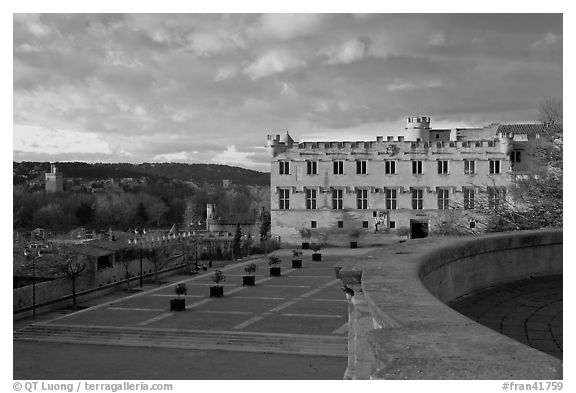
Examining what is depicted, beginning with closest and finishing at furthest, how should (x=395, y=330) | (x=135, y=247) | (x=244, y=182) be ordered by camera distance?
(x=395, y=330) → (x=135, y=247) → (x=244, y=182)

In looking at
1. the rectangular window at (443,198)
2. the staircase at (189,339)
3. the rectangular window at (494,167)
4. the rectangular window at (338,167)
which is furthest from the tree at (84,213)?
the staircase at (189,339)

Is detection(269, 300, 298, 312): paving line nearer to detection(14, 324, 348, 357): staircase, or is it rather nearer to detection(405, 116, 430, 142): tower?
detection(14, 324, 348, 357): staircase

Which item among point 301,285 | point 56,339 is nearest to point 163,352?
point 56,339

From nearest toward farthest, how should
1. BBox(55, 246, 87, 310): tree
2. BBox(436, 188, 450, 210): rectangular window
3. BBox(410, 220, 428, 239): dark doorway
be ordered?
BBox(55, 246, 87, 310): tree → BBox(436, 188, 450, 210): rectangular window → BBox(410, 220, 428, 239): dark doorway

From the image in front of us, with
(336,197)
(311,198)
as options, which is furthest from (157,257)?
(336,197)

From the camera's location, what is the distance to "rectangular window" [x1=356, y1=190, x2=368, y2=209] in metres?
49.0

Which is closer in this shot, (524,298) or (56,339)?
(524,298)

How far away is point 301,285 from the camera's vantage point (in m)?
28.6

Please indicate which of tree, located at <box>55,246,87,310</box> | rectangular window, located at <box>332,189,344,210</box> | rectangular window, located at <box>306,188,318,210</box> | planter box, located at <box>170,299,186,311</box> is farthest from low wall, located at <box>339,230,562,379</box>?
rectangular window, located at <box>306,188,318,210</box>

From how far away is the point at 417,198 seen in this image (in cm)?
4834

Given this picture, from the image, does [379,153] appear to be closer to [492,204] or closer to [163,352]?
[492,204]

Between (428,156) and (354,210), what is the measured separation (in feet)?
24.0

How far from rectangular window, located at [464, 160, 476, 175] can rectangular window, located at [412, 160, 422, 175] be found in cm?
348

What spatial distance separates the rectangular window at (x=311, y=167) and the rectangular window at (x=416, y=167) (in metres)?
7.86
